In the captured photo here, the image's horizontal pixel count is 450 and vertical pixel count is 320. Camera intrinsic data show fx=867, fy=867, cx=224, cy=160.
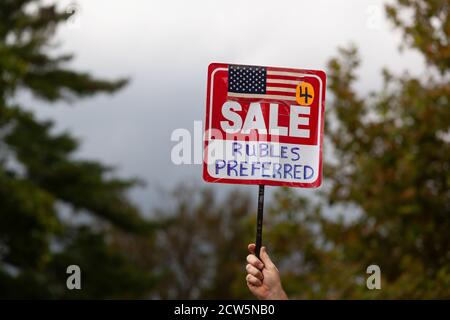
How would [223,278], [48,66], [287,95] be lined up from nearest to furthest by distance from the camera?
1. [287,95]
2. [48,66]
3. [223,278]

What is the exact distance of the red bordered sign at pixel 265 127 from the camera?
3.96 metres

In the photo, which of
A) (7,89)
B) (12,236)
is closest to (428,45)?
(7,89)

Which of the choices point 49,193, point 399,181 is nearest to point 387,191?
point 399,181

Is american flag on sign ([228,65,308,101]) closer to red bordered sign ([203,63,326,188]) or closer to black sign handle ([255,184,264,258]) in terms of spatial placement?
red bordered sign ([203,63,326,188])

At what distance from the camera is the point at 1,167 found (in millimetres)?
21344

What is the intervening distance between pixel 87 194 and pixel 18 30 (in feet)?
24.3

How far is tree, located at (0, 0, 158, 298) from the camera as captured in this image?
70.8 feet

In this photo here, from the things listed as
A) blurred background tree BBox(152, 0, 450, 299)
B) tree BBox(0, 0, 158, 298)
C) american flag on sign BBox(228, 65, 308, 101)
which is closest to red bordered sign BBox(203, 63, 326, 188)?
american flag on sign BBox(228, 65, 308, 101)

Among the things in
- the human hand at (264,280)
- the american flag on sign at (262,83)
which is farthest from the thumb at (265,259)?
the american flag on sign at (262,83)

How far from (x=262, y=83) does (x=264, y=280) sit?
1.01 metres

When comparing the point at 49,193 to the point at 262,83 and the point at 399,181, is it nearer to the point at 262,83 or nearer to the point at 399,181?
the point at 399,181

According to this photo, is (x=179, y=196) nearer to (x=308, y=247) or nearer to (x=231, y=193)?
(x=231, y=193)

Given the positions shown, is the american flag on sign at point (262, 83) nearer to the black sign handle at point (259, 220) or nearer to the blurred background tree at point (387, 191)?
the black sign handle at point (259, 220)
